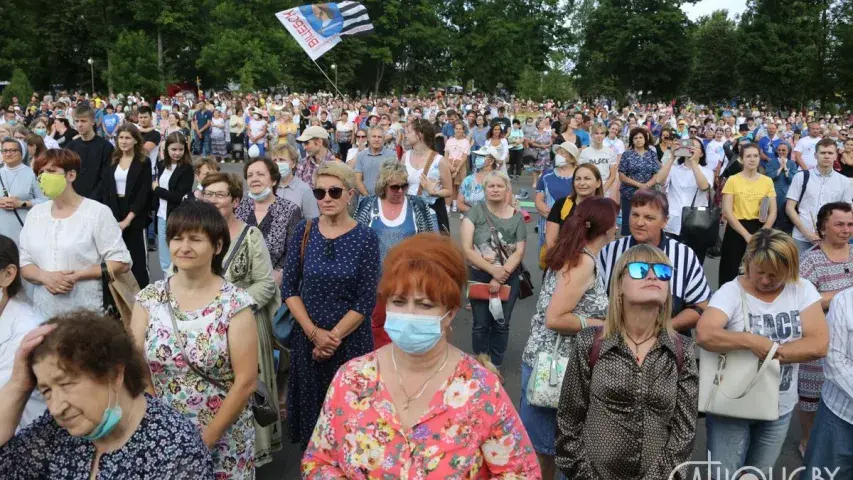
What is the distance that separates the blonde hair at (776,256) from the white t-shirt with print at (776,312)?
10 cm

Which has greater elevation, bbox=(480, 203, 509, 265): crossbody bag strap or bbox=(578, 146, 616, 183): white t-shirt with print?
bbox=(578, 146, 616, 183): white t-shirt with print

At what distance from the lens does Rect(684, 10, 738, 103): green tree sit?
68688 mm

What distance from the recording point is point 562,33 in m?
80.0

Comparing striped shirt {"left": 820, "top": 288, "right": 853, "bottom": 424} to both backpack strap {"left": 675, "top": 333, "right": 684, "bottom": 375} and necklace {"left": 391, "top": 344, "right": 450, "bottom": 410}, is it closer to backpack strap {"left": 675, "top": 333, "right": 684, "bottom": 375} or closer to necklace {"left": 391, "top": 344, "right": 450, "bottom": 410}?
backpack strap {"left": 675, "top": 333, "right": 684, "bottom": 375}

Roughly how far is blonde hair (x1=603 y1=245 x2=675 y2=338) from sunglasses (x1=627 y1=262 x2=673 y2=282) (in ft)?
0.10

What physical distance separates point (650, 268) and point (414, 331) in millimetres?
1281

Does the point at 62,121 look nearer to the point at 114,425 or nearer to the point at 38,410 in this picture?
the point at 38,410

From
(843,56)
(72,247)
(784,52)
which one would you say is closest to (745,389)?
(72,247)

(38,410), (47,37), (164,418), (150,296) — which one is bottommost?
(38,410)

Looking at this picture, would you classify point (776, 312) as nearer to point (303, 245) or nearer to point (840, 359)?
point (840, 359)

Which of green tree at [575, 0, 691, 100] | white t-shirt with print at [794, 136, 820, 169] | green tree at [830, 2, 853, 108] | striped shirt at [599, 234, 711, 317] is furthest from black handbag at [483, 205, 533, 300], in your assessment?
green tree at [575, 0, 691, 100]

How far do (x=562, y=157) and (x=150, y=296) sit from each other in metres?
5.63

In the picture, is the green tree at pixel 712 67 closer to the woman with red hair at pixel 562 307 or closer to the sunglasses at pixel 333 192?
the woman with red hair at pixel 562 307

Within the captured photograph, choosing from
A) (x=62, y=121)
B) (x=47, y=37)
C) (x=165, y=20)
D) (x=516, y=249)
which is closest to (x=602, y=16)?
(x=165, y=20)
